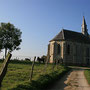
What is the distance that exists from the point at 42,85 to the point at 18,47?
37941 mm

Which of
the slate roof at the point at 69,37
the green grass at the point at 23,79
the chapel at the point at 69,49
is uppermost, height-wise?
the slate roof at the point at 69,37

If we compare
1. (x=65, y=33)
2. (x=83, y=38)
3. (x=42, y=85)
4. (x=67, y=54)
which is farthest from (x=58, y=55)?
(x=42, y=85)

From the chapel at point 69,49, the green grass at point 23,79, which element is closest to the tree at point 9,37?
the chapel at point 69,49

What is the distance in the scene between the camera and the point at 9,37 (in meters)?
43.0

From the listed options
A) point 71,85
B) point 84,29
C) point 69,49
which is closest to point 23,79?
point 71,85

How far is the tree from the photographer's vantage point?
41594 millimetres

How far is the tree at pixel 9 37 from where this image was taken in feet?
136

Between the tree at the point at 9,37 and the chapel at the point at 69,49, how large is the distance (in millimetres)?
12088

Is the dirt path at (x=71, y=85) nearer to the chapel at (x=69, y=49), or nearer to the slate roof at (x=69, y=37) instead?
the chapel at (x=69, y=49)

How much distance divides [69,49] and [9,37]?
21.0 meters

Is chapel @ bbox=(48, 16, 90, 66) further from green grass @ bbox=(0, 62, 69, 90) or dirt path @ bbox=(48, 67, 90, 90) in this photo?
green grass @ bbox=(0, 62, 69, 90)

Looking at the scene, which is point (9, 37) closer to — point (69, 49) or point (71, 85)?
point (69, 49)

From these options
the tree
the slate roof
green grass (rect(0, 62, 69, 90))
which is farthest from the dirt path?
the tree

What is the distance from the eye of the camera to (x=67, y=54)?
1587 inches
